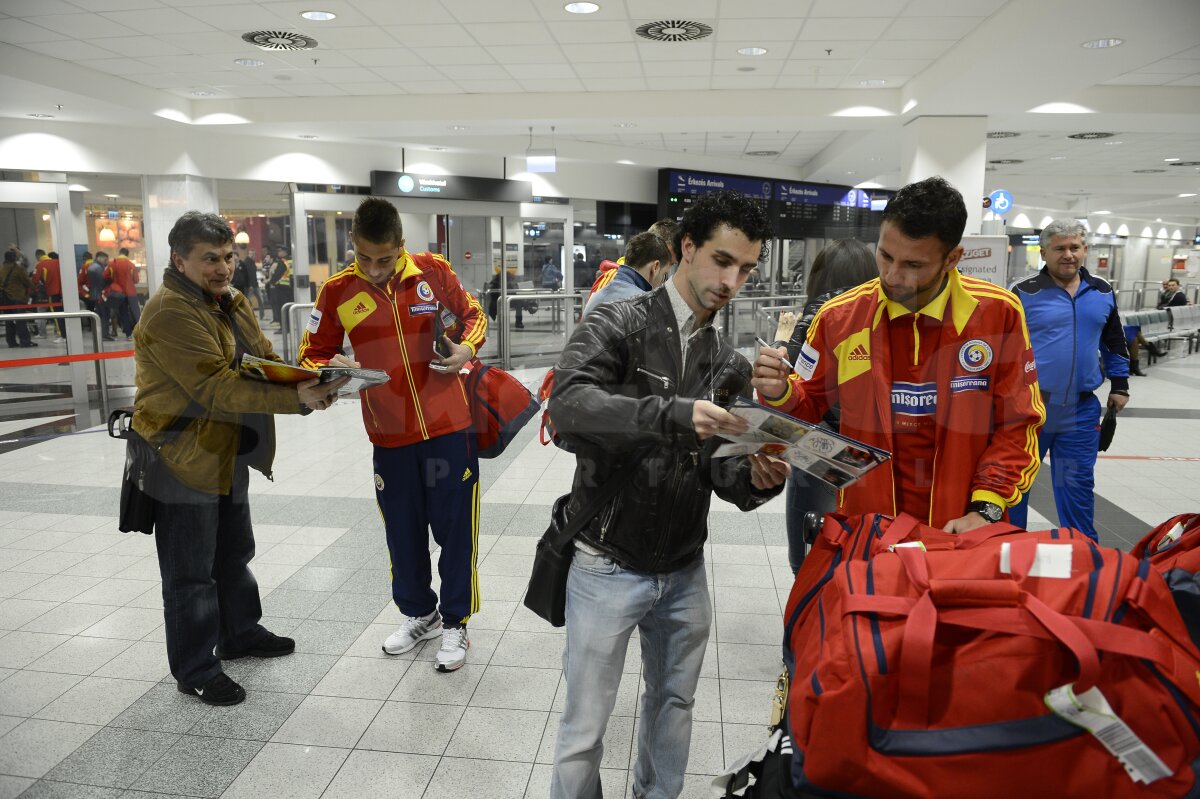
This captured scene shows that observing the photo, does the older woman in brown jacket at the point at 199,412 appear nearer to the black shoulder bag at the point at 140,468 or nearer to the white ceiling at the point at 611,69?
the black shoulder bag at the point at 140,468

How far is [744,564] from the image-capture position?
388 centimetres

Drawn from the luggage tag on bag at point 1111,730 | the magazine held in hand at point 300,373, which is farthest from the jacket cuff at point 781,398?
the magazine held in hand at point 300,373

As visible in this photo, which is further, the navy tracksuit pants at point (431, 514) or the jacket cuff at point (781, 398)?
the navy tracksuit pants at point (431, 514)

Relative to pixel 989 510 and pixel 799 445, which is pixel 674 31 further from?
pixel 799 445

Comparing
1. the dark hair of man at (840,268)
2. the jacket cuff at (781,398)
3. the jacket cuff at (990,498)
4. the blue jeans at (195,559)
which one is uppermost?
the dark hair of man at (840,268)

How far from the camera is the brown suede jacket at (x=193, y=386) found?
7.90 feet

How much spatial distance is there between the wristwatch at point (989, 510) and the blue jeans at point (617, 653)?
638 mm

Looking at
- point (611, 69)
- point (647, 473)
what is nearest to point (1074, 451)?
point (647, 473)

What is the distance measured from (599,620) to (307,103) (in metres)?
9.07

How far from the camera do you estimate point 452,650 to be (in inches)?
114

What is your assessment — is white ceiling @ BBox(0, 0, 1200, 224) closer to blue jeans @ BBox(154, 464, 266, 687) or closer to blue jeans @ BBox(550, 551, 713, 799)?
blue jeans @ BBox(154, 464, 266, 687)

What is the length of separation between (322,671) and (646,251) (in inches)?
88.1

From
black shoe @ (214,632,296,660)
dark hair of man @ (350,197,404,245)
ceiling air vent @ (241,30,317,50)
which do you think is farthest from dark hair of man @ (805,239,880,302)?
ceiling air vent @ (241,30,317,50)

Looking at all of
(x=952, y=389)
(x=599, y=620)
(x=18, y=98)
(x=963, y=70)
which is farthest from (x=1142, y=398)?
(x=18, y=98)
